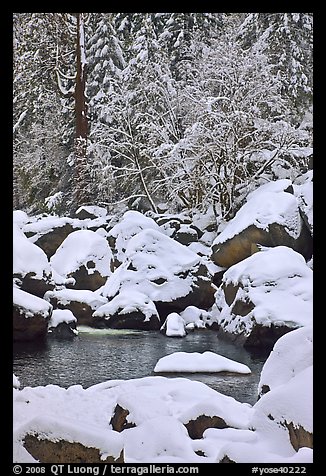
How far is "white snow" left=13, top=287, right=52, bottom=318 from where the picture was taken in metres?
4.43

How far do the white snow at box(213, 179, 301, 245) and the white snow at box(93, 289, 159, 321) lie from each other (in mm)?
1019

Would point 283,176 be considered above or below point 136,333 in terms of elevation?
above

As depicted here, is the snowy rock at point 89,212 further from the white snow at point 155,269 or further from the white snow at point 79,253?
the white snow at point 155,269

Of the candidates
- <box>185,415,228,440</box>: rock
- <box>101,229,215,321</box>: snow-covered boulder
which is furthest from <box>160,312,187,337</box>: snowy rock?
<box>185,415,228,440</box>: rock

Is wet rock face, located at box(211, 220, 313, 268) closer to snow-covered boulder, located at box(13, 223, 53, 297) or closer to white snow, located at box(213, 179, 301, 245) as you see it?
white snow, located at box(213, 179, 301, 245)

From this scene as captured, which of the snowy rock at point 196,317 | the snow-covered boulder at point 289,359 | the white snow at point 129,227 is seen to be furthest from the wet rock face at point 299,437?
the white snow at point 129,227

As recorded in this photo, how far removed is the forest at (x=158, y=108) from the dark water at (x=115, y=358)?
118 cm

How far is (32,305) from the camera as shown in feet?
15.4

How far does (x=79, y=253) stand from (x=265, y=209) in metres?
2.09

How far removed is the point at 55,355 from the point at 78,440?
2.36 metres
